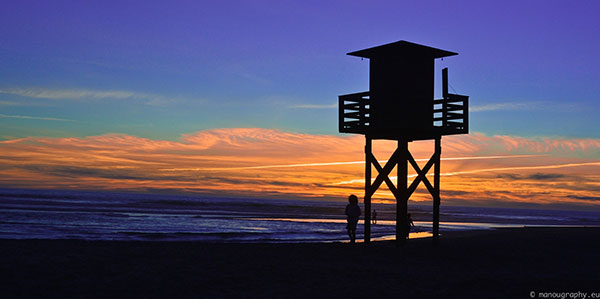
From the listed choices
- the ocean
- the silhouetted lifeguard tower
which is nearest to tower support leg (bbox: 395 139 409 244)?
the silhouetted lifeguard tower

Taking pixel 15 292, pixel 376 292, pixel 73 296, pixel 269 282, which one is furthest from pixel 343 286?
pixel 15 292

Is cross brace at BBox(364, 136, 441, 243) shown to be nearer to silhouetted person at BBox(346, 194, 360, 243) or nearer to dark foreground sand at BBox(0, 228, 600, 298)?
silhouetted person at BBox(346, 194, 360, 243)

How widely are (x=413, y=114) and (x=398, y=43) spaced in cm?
241

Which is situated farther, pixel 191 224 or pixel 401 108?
pixel 191 224

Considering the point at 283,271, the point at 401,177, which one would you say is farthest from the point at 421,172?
the point at 283,271

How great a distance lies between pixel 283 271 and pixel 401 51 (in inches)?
356

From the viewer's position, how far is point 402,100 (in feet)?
59.2

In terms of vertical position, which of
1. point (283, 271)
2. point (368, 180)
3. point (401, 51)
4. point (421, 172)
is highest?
point (401, 51)

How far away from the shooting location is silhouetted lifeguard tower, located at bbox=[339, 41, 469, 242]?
1809 cm

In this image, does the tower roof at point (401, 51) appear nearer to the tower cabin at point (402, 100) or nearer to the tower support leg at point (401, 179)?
the tower cabin at point (402, 100)

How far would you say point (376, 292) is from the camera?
1031 centimetres

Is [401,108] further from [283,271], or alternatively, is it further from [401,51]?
[283,271]

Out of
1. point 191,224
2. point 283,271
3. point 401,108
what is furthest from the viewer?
point 191,224

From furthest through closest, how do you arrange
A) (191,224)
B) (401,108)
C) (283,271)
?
(191,224)
(401,108)
(283,271)
